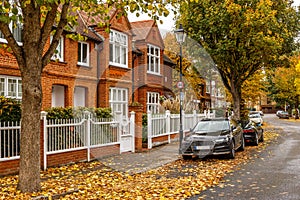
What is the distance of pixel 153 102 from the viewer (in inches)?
988

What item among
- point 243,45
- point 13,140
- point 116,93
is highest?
point 243,45

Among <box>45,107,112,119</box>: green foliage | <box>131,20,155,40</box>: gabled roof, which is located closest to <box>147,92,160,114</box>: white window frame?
<box>131,20,155,40</box>: gabled roof

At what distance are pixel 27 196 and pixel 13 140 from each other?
10.1 ft

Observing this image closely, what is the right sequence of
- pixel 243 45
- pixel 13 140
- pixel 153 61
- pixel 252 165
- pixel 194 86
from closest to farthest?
1. pixel 13 140
2. pixel 252 165
3. pixel 243 45
4. pixel 153 61
5. pixel 194 86

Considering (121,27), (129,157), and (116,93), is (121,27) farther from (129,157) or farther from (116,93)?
(129,157)

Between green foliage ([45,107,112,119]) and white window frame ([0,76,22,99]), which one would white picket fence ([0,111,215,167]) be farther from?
white window frame ([0,76,22,99])

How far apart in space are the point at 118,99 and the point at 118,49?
307 centimetres

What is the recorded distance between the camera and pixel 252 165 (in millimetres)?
11312

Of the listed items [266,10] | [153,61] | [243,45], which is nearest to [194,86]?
[153,61]

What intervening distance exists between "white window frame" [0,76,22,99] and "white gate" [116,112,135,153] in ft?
14.8

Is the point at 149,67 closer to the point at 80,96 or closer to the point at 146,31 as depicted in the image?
the point at 146,31

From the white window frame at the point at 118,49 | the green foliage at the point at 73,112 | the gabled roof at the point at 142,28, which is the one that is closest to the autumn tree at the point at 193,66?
the gabled roof at the point at 142,28

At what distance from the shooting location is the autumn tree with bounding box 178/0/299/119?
814 inches

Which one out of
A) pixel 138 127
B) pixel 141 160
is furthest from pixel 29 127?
pixel 138 127
